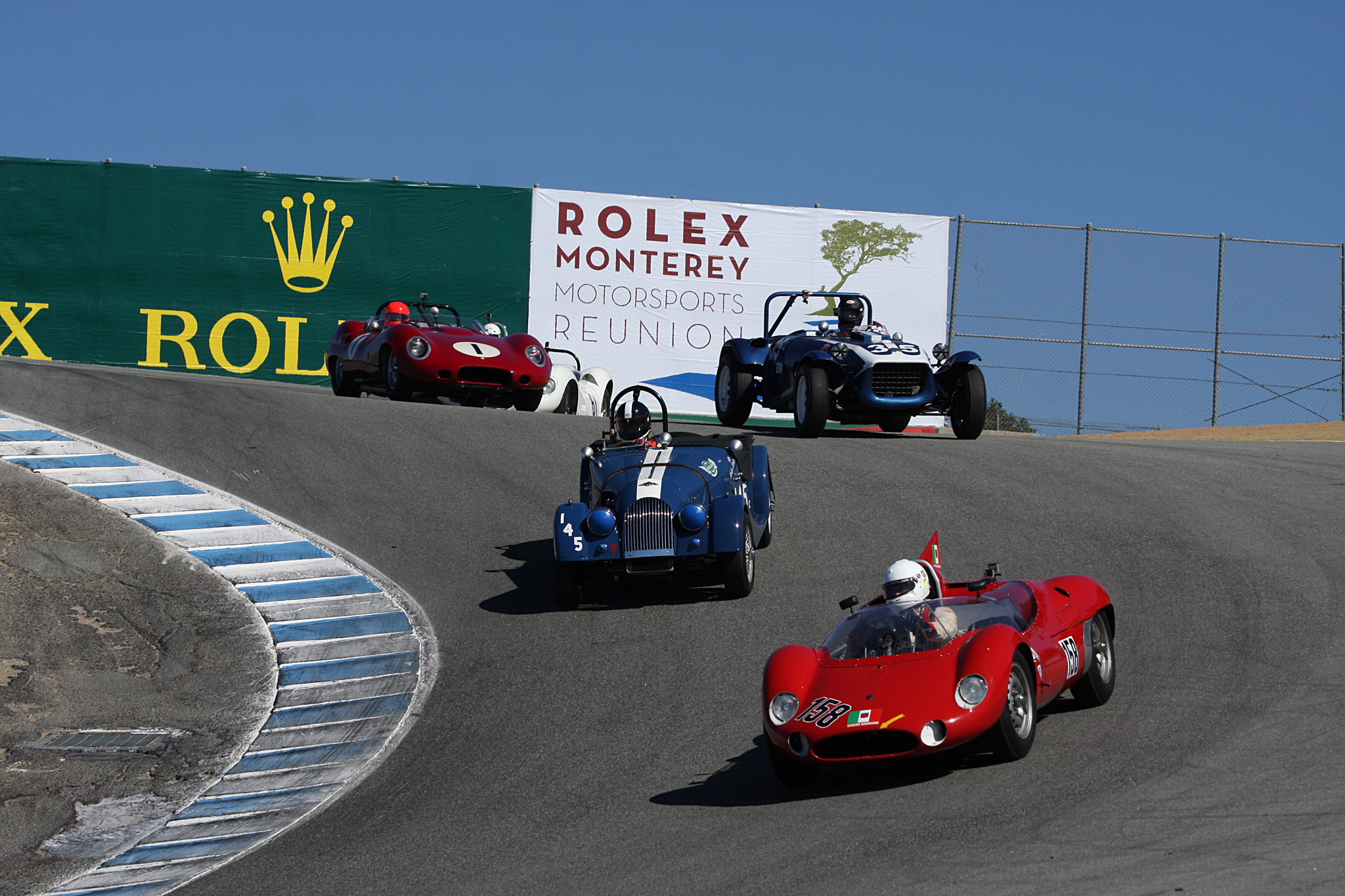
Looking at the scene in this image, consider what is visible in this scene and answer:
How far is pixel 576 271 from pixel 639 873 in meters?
17.7

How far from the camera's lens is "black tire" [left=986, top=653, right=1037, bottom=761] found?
6.24 m

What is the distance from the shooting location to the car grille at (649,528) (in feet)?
33.9

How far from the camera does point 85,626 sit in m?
9.82

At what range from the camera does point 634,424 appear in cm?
1158

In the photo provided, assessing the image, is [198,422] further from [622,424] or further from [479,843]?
[479,843]

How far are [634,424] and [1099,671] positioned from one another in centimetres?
519

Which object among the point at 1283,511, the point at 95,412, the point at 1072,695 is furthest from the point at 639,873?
the point at 95,412

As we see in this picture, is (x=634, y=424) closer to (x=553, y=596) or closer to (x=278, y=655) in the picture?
(x=553, y=596)

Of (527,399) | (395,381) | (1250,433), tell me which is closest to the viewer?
(395,381)

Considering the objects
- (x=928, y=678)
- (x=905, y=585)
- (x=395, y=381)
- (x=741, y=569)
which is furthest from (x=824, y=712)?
(x=395, y=381)

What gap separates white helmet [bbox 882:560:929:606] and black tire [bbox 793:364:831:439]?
28.3ft

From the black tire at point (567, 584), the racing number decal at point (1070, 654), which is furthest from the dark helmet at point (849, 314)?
the racing number decal at point (1070, 654)

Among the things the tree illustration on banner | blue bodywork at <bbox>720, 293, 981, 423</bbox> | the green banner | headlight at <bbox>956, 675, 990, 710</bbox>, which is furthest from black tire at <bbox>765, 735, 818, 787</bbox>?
the tree illustration on banner

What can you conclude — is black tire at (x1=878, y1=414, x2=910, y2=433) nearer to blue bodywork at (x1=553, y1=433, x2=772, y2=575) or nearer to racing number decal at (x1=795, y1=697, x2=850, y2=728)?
blue bodywork at (x1=553, y1=433, x2=772, y2=575)
